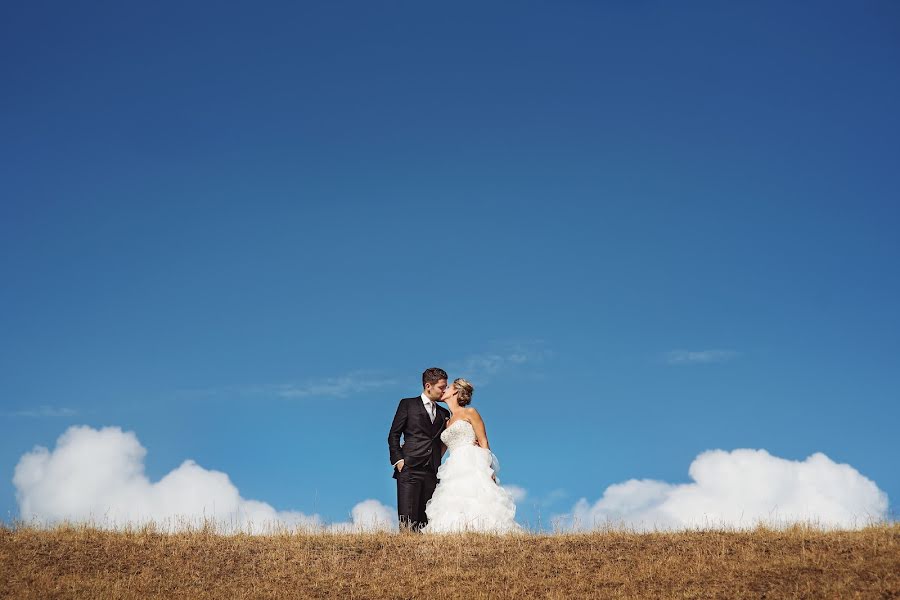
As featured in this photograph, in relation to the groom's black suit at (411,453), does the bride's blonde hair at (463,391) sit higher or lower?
higher

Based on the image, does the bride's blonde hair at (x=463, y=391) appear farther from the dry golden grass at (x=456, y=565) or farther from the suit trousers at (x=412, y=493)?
the dry golden grass at (x=456, y=565)

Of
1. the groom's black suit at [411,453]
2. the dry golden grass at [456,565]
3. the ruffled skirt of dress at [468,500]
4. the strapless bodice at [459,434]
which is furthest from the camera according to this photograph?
the strapless bodice at [459,434]

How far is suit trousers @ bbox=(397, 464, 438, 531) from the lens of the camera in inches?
758

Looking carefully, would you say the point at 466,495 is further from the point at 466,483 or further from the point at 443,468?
the point at 443,468

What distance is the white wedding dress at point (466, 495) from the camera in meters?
19.0

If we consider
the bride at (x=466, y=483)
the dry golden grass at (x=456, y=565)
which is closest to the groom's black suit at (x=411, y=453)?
the bride at (x=466, y=483)

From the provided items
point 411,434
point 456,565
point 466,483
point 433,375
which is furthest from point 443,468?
point 456,565

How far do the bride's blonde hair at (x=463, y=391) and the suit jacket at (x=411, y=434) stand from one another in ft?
2.77

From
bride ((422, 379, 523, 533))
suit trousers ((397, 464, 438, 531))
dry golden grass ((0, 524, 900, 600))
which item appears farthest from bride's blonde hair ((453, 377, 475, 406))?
dry golden grass ((0, 524, 900, 600))

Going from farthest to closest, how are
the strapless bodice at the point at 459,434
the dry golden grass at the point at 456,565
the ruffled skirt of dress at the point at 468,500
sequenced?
the strapless bodice at the point at 459,434 < the ruffled skirt of dress at the point at 468,500 < the dry golden grass at the point at 456,565

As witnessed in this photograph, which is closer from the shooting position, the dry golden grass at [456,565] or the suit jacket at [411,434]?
the dry golden grass at [456,565]

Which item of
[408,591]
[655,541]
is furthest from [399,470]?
[655,541]

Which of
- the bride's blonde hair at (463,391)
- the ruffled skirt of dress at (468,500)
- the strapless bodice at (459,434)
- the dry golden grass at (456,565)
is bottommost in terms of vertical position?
the dry golden grass at (456,565)

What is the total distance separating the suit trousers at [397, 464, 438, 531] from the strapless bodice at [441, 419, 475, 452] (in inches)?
29.4
